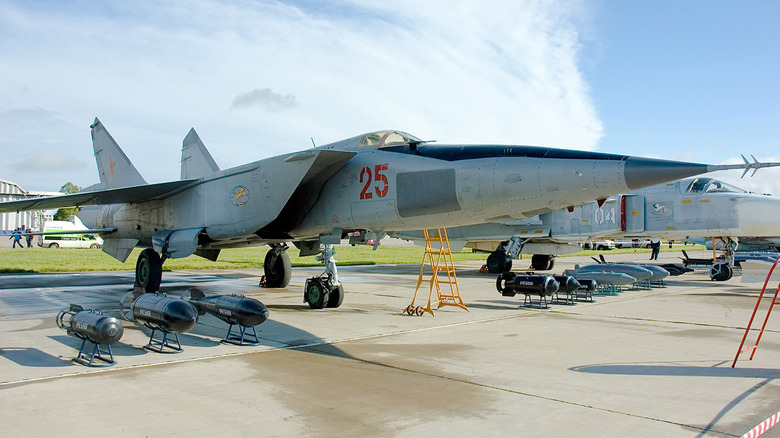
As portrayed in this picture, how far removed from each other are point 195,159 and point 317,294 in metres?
7.46

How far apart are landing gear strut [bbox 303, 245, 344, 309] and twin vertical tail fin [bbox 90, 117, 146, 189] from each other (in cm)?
760

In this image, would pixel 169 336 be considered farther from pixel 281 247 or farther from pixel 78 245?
pixel 78 245

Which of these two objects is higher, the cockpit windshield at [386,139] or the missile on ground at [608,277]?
the cockpit windshield at [386,139]

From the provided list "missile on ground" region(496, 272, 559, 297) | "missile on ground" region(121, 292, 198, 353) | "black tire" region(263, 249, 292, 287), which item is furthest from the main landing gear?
"missile on ground" region(121, 292, 198, 353)

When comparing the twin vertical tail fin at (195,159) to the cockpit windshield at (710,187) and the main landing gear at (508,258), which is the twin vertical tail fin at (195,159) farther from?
the cockpit windshield at (710,187)

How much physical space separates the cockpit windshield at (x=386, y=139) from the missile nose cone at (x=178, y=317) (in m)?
4.44

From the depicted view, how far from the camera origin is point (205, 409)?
15.0 feet

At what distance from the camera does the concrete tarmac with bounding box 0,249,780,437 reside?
4.25 meters

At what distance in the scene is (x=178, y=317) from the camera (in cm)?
683

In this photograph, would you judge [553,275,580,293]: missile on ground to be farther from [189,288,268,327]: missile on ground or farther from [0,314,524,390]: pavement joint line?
[189,288,268,327]: missile on ground

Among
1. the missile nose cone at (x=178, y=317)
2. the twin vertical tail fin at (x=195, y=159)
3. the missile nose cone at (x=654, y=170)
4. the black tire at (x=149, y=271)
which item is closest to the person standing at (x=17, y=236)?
the black tire at (x=149, y=271)

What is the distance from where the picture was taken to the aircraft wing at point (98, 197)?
1208cm

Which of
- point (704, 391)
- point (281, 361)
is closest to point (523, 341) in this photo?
point (704, 391)

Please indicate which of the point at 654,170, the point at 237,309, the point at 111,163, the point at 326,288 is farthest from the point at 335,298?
the point at 111,163
